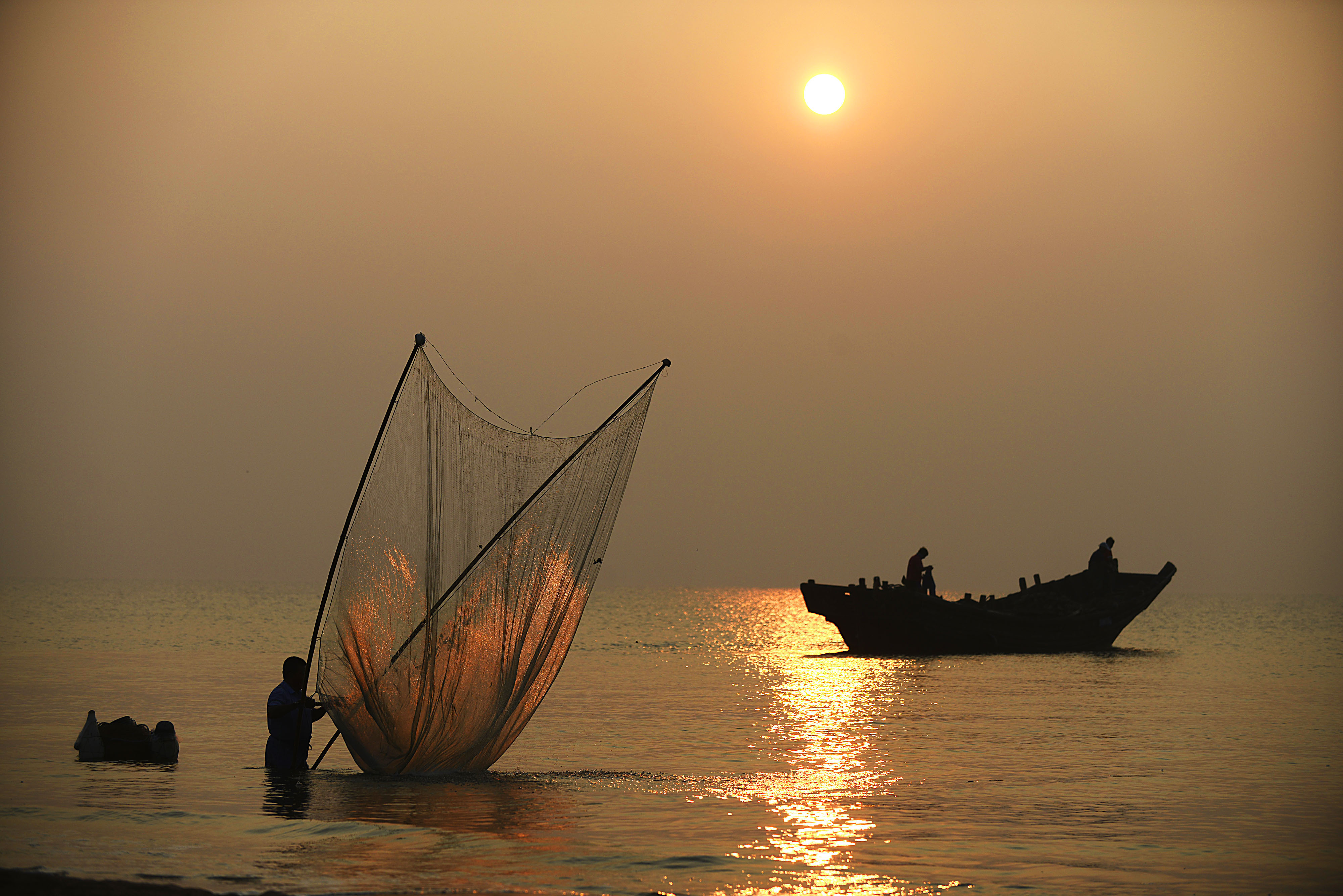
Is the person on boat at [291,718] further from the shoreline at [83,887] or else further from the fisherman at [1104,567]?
the fisherman at [1104,567]

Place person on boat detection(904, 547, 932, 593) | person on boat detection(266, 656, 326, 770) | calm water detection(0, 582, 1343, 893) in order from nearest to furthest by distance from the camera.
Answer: calm water detection(0, 582, 1343, 893) → person on boat detection(266, 656, 326, 770) → person on boat detection(904, 547, 932, 593)

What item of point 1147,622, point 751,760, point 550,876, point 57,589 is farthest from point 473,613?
point 57,589

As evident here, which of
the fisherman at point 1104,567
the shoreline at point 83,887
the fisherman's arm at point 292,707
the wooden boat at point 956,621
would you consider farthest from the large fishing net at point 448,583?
the fisherman at point 1104,567

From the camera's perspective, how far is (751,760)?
18.0 m

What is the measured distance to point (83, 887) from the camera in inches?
341

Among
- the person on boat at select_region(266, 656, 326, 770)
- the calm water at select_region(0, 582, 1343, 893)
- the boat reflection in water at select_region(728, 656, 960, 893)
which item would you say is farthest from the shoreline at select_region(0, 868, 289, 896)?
the boat reflection in water at select_region(728, 656, 960, 893)

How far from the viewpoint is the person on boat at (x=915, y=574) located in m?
39.9

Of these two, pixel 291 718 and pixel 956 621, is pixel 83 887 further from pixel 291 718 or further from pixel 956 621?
pixel 956 621

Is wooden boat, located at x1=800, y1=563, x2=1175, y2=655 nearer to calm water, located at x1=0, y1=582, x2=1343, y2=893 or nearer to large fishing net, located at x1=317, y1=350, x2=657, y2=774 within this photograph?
calm water, located at x1=0, y1=582, x2=1343, y2=893

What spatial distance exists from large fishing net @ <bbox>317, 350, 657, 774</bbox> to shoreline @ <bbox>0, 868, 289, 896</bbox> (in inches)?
181

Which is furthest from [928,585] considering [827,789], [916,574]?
[827,789]

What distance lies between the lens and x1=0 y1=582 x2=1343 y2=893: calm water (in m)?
10.2

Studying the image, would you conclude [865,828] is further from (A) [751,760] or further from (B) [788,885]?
(A) [751,760]

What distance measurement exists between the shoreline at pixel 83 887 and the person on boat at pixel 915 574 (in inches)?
1274
